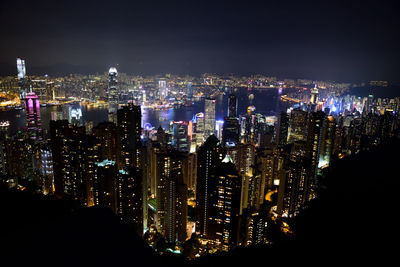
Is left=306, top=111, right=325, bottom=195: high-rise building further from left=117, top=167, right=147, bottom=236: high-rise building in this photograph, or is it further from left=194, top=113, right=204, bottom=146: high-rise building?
left=117, top=167, right=147, bottom=236: high-rise building

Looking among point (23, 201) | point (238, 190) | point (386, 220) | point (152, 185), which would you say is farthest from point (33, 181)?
point (386, 220)

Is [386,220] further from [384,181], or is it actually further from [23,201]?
[23,201]

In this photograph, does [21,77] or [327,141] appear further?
[21,77]

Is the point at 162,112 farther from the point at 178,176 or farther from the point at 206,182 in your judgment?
the point at 206,182

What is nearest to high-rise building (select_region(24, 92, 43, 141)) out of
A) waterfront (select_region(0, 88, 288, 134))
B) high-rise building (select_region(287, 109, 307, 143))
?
waterfront (select_region(0, 88, 288, 134))

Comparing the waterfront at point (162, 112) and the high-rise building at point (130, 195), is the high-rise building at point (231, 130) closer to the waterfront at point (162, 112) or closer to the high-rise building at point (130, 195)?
the waterfront at point (162, 112)

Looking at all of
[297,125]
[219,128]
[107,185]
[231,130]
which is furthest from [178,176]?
[297,125]

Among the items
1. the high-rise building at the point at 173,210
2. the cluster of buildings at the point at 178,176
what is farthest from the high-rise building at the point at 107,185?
the high-rise building at the point at 173,210
